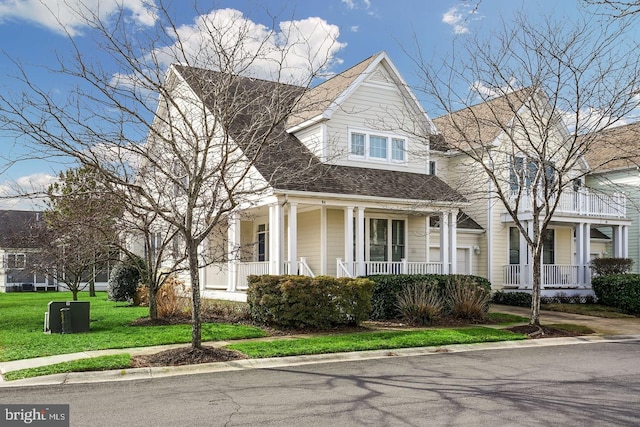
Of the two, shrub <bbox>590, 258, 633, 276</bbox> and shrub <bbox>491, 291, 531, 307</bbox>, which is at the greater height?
shrub <bbox>590, 258, 633, 276</bbox>

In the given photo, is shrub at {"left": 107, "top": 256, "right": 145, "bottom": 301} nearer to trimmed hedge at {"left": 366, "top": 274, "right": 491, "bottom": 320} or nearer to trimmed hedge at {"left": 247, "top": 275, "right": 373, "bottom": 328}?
trimmed hedge at {"left": 247, "top": 275, "right": 373, "bottom": 328}

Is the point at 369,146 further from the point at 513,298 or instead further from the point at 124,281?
the point at 124,281

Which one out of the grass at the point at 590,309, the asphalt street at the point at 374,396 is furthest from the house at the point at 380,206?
the asphalt street at the point at 374,396

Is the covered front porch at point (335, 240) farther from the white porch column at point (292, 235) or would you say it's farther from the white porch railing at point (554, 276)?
the white porch railing at point (554, 276)

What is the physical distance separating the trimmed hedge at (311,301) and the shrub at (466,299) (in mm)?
3463

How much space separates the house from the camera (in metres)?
19.6

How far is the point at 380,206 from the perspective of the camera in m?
20.3

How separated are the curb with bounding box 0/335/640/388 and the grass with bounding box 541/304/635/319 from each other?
6.68 m

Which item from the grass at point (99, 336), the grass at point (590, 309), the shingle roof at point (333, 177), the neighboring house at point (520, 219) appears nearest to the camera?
the grass at point (99, 336)

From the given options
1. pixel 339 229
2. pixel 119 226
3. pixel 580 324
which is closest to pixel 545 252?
pixel 580 324

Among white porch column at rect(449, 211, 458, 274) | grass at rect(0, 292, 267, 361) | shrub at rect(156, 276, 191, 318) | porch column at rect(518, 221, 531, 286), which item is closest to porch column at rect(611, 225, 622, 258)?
porch column at rect(518, 221, 531, 286)

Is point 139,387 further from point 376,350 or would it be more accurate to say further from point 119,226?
point 119,226

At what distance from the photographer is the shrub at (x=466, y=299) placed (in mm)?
18031

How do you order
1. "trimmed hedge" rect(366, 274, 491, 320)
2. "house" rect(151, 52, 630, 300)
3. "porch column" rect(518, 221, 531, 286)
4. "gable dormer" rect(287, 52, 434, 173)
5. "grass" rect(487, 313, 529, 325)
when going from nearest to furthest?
"trimmed hedge" rect(366, 274, 491, 320)
"grass" rect(487, 313, 529, 325)
"house" rect(151, 52, 630, 300)
"gable dormer" rect(287, 52, 434, 173)
"porch column" rect(518, 221, 531, 286)
